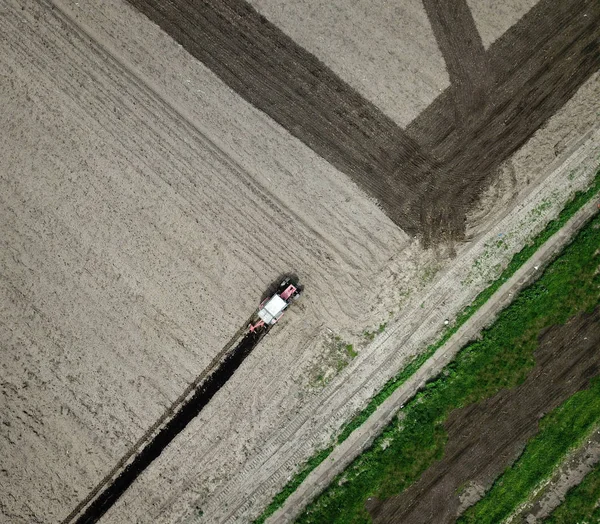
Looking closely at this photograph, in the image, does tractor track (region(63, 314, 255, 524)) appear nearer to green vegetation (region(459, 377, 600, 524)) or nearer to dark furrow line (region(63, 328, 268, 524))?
dark furrow line (region(63, 328, 268, 524))

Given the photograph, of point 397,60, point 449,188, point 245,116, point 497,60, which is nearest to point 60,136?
point 245,116

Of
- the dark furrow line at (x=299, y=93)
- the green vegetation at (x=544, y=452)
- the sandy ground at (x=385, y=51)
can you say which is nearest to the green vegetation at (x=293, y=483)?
the green vegetation at (x=544, y=452)

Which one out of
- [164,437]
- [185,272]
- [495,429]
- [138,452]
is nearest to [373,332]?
[495,429]

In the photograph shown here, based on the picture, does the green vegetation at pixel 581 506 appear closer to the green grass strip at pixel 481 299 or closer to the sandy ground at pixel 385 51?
the green grass strip at pixel 481 299

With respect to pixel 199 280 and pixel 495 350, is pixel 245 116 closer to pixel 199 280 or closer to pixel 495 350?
pixel 199 280

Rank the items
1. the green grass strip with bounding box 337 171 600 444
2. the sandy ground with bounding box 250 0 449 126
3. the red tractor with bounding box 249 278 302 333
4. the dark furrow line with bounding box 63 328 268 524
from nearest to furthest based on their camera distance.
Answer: the red tractor with bounding box 249 278 302 333, the green grass strip with bounding box 337 171 600 444, the dark furrow line with bounding box 63 328 268 524, the sandy ground with bounding box 250 0 449 126

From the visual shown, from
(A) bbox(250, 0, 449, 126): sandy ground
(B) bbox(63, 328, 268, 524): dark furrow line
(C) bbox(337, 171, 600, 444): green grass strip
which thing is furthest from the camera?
(A) bbox(250, 0, 449, 126): sandy ground

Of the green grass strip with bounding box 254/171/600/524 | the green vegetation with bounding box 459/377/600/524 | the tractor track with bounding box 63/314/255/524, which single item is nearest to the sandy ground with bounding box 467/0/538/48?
the green grass strip with bounding box 254/171/600/524
